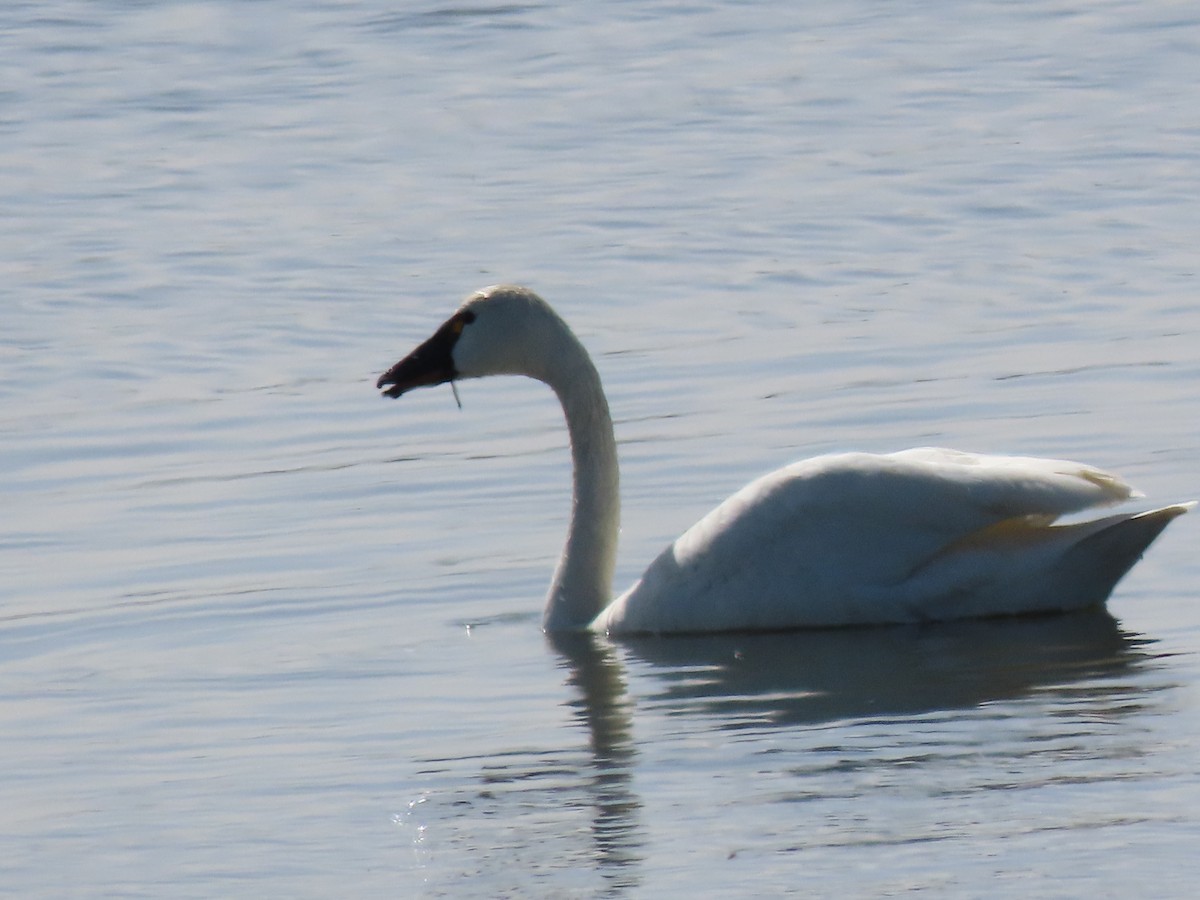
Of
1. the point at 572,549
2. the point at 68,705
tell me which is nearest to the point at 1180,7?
the point at 572,549

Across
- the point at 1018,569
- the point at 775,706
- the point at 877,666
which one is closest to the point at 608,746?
the point at 775,706

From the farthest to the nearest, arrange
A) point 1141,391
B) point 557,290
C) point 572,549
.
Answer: point 557,290
point 1141,391
point 572,549

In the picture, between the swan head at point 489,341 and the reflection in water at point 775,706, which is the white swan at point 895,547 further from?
the swan head at point 489,341

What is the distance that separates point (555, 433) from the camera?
10.9m

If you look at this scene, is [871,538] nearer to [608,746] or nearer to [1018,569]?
[1018,569]

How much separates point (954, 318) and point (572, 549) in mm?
4559

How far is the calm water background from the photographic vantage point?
5.93 meters

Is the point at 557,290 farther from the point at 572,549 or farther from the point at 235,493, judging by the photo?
the point at 572,549

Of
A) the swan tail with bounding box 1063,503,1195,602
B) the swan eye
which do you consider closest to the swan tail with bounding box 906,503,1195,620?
the swan tail with bounding box 1063,503,1195,602

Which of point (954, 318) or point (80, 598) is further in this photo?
point (954, 318)

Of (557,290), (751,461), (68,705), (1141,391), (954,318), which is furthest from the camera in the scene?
(557,290)

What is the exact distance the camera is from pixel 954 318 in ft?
41.4

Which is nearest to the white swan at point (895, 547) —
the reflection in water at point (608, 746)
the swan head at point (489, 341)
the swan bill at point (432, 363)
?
the reflection in water at point (608, 746)

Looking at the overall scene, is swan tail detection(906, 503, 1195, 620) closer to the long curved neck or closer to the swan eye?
the long curved neck
